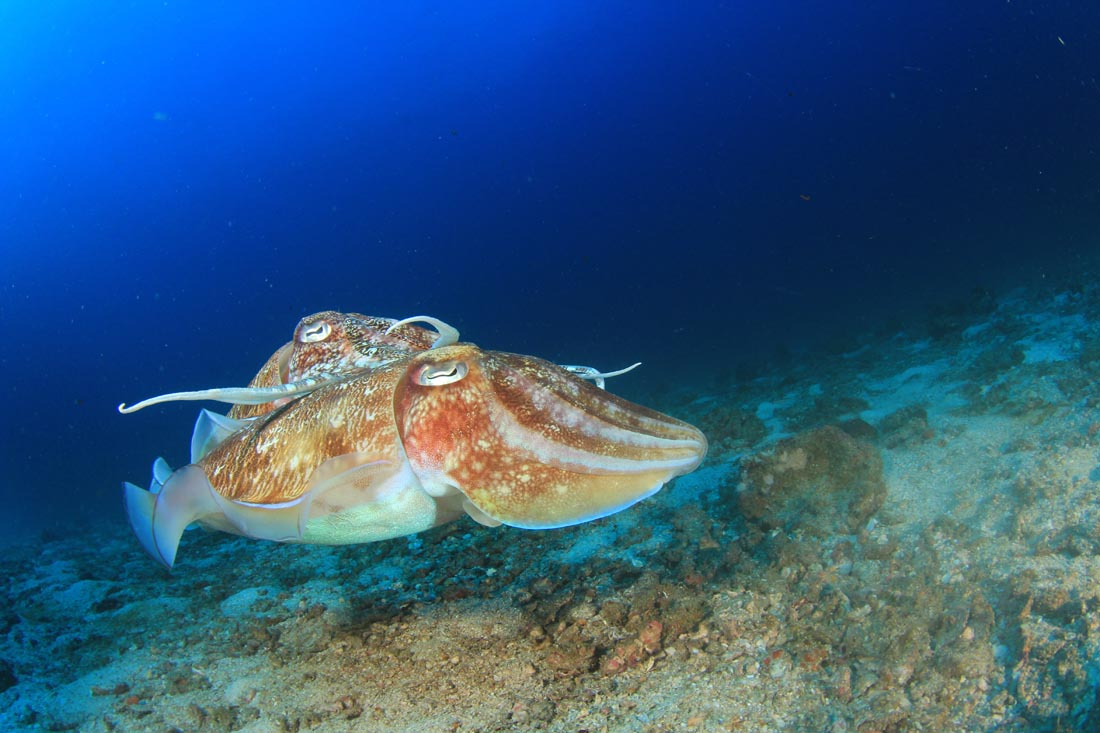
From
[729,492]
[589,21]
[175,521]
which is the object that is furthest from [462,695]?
[589,21]

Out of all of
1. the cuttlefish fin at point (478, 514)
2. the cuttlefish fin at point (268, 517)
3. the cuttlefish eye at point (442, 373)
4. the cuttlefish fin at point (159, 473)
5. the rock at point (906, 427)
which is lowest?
the rock at point (906, 427)

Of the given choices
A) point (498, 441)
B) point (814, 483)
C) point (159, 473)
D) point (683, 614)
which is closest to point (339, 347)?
point (159, 473)

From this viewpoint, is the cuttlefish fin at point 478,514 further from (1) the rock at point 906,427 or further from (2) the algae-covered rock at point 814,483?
(1) the rock at point 906,427

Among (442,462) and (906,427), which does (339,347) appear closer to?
(442,462)

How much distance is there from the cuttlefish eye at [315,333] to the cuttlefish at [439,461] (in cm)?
69

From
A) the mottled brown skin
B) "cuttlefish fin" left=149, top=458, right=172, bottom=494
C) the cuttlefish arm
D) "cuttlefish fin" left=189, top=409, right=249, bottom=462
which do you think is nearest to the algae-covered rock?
the mottled brown skin

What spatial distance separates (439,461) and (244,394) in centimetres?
76

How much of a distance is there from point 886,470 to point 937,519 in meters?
0.92

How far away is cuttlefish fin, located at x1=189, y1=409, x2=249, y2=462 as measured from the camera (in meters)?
2.73

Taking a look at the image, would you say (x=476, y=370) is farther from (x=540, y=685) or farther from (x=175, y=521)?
(x=540, y=685)

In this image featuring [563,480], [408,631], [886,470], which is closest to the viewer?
[563,480]

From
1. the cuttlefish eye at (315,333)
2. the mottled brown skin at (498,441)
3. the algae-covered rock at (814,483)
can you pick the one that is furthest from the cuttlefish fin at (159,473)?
the algae-covered rock at (814,483)

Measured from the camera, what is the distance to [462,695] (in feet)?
7.86

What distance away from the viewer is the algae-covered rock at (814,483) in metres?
3.52
